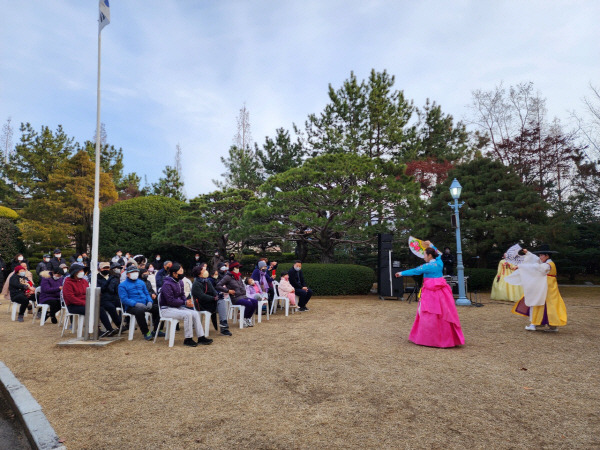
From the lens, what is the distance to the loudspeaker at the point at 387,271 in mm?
12648

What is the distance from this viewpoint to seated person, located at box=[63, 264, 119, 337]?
6605mm

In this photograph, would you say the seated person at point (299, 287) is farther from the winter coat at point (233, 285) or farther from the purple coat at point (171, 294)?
the purple coat at point (171, 294)

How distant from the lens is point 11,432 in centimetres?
315

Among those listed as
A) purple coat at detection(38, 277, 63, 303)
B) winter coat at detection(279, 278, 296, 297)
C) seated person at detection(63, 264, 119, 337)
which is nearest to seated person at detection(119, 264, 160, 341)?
seated person at detection(63, 264, 119, 337)

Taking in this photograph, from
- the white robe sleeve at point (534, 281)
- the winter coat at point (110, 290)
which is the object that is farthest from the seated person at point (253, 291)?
the white robe sleeve at point (534, 281)

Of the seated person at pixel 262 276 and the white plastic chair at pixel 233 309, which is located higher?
the seated person at pixel 262 276

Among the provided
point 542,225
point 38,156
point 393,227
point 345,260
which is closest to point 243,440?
point 393,227

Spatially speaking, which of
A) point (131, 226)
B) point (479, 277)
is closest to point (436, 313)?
point (479, 277)

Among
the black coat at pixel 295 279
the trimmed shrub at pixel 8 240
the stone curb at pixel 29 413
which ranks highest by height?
the trimmed shrub at pixel 8 240

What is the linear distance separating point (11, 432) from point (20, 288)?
6707 millimetres

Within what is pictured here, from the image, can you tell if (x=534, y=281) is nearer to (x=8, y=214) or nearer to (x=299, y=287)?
(x=299, y=287)

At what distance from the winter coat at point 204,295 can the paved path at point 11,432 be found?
3.09 m

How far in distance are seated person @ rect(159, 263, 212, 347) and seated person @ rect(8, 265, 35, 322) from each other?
4.67m

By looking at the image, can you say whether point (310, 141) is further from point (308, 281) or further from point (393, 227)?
point (308, 281)
